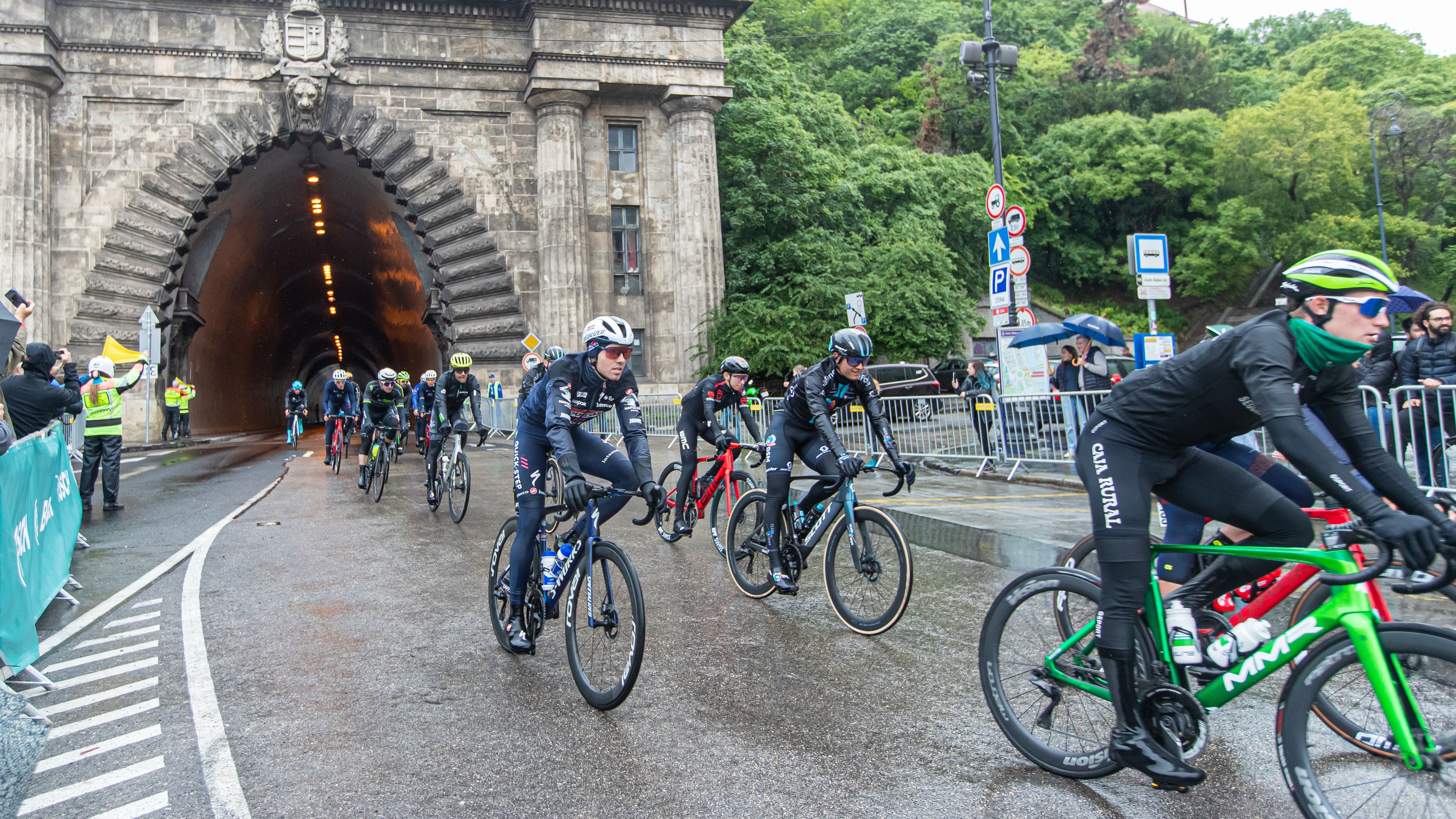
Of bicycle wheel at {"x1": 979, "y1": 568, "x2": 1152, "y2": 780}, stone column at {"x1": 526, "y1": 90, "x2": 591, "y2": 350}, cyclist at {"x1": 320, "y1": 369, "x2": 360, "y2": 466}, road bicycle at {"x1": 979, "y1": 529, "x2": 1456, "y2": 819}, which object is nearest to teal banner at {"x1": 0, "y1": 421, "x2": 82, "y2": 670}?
bicycle wheel at {"x1": 979, "y1": 568, "x2": 1152, "y2": 780}

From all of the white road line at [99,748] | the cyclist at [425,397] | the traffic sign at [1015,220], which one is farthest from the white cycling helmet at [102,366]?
the traffic sign at [1015,220]

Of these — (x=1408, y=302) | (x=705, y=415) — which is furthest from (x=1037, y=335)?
(x=705, y=415)

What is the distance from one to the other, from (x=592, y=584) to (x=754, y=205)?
96.4 feet

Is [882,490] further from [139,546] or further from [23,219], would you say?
[23,219]

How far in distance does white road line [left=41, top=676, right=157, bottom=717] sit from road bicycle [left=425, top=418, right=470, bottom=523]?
20.9ft

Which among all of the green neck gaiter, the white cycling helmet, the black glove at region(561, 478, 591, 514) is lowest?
the black glove at region(561, 478, 591, 514)

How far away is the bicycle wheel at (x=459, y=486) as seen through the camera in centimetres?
1198

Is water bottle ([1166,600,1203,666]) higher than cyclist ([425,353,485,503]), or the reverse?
cyclist ([425,353,485,503])

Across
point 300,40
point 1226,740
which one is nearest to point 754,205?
point 300,40

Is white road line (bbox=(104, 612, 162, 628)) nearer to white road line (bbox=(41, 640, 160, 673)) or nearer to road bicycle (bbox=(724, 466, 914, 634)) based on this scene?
white road line (bbox=(41, 640, 160, 673))

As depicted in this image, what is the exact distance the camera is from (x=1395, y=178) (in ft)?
157

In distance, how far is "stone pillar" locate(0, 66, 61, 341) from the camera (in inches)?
1051

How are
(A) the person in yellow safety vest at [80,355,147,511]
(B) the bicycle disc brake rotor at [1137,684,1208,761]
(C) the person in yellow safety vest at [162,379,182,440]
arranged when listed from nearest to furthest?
(B) the bicycle disc brake rotor at [1137,684,1208,761]
(A) the person in yellow safety vest at [80,355,147,511]
(C) the person in yellow safety vest at [162,379,182,440]

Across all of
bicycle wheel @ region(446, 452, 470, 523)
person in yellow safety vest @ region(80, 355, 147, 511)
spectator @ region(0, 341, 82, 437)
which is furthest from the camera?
person in yellow safety vest @ region(80, 355, 147, 511)
